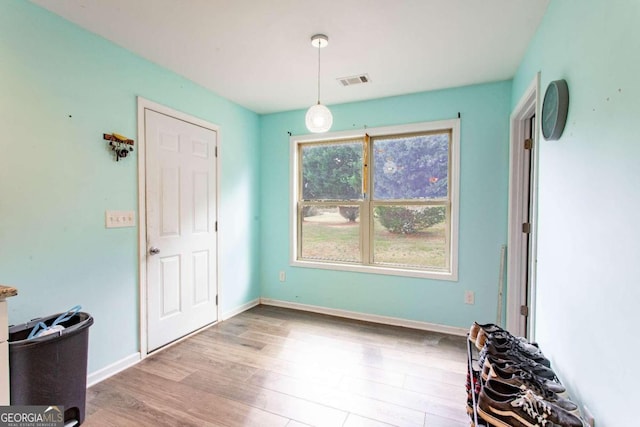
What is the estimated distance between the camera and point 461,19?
196 centimetres

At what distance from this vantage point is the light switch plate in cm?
225

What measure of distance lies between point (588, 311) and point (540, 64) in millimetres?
1577

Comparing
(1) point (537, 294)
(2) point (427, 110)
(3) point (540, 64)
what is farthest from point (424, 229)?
(3) point (540, 64)

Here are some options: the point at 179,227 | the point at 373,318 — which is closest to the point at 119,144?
the point at 179,227

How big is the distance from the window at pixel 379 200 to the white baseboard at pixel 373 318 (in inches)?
20.5

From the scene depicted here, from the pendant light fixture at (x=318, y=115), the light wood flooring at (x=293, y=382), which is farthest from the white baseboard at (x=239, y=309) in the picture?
the pendant light fixture at (x=318, y=115)

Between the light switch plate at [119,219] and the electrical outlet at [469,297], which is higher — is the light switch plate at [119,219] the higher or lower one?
the higher one

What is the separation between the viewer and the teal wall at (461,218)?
2918 millimetres

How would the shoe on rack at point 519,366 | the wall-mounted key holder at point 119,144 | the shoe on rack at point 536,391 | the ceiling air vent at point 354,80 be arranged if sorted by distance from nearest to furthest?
→ the shoe on rack at point 536,391, the shoe on rack at point 519,366, the wall-mounted key holder at point 119,144, the ceiling air vent at point 354,80

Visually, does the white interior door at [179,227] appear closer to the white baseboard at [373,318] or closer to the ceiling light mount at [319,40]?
the white baseboard at [373,318]

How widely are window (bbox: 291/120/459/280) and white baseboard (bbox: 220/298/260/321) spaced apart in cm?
83

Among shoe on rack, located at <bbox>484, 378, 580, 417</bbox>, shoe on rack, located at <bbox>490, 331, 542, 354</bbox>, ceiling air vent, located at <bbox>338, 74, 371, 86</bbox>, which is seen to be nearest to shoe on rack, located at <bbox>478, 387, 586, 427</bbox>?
shoe on rack, located at <bbox>484, 378, 580, 417</bbox>

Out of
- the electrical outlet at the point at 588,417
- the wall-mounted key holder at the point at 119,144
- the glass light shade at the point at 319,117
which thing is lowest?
the electrical outlet at the point at 588,417

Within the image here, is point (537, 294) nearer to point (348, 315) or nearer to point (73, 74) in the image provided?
point (348, 315)
